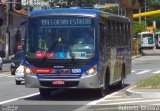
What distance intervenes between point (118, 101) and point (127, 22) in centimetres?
828

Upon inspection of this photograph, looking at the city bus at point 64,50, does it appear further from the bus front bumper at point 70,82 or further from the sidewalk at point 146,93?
the sidewalk at point 146,93

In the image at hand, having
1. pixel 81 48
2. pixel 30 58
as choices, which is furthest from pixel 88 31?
pixel 30 58

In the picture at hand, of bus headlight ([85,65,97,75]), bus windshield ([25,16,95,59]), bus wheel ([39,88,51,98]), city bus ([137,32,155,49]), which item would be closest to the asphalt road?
bus wheel ([39,88,51,98])

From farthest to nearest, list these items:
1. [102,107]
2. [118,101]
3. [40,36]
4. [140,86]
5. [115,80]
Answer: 1. [115,80]
2. [140,86]
3. [40,36]
4. [118,101]
5. [102,107]

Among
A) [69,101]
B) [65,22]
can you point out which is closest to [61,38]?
[65,22]

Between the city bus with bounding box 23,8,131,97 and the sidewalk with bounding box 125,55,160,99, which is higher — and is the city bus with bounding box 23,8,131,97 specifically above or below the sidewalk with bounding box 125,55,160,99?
above

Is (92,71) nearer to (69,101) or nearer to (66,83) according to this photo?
(66,83)

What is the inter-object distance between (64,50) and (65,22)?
0.99 m

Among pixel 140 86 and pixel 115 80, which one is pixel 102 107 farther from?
pixel 115 80

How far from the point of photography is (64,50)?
68.0 ft

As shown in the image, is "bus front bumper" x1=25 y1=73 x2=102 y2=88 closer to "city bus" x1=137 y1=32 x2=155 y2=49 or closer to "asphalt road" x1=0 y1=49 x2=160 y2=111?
"asphalt road" x1=0 y1=49 x2=160 y2=111

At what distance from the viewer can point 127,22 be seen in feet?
90.1

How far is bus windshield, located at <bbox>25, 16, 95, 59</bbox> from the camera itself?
20.7m

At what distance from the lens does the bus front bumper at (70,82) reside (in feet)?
67.3
